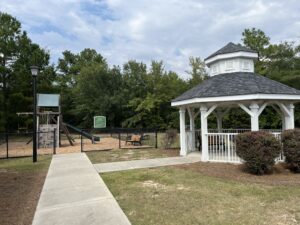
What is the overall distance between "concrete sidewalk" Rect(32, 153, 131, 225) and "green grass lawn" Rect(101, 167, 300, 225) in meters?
0.27

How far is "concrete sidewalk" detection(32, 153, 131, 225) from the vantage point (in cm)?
434

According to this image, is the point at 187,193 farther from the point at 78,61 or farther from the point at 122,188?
the point at 78,61

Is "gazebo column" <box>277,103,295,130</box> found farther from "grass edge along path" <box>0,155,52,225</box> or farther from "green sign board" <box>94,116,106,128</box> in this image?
"green sign board" <box>94,116,106,128</box>

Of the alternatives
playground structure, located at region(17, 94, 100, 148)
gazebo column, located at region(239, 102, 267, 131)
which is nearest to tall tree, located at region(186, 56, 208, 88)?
playground structure, located at region(17, 94, 100, 148)

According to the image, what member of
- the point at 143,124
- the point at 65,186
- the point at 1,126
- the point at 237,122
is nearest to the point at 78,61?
the point at 143,124

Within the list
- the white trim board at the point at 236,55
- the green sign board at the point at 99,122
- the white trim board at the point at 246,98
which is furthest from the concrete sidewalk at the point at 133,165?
the green sign board at the point at 99,122

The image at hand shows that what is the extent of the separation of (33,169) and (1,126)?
2068cm

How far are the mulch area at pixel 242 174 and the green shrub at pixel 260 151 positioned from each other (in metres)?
0.27

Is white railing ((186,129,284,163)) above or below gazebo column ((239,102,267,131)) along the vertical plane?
below

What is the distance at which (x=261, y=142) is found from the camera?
7.86m

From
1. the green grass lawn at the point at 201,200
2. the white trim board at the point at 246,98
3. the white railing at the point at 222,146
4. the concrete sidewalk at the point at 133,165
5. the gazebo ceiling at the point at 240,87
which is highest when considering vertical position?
the gazebo ceiling at the point at 240,87

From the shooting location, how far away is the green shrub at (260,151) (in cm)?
777

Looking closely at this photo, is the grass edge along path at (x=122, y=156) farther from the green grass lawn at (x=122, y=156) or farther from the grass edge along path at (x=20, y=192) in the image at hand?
the grass edge along path at (x=20, y=192)

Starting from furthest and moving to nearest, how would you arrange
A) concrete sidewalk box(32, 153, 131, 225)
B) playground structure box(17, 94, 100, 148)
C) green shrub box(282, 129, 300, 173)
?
playground structure box(17, 94, 100, 148), green shrub box(282, 129, 300, 173), concrete sidewalk box(32, 153, 131, 225)
